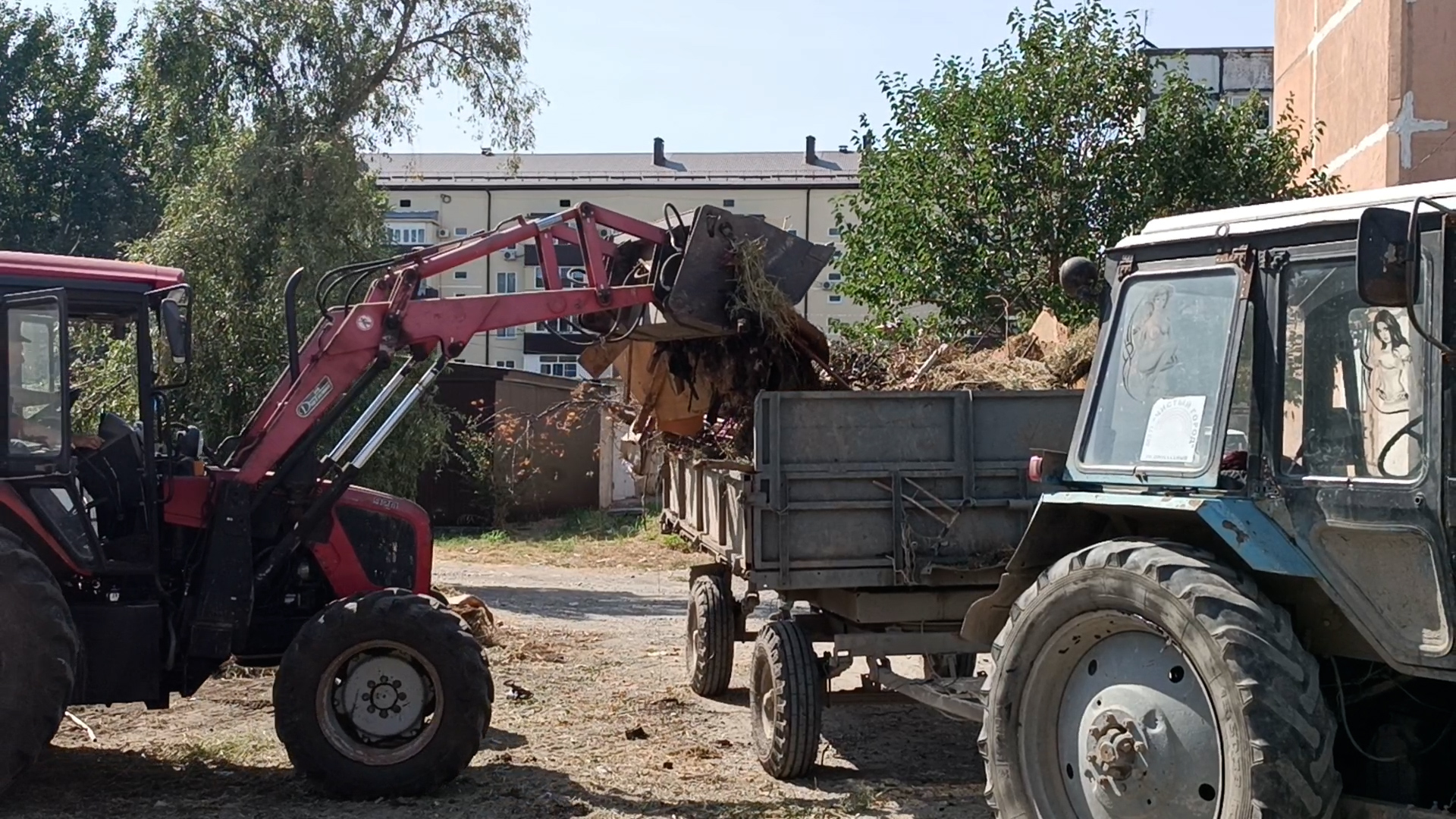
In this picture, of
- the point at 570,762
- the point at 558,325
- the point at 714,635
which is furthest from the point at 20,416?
the point at 714,635

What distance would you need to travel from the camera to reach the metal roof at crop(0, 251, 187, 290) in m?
7.12

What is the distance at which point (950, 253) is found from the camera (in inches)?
575

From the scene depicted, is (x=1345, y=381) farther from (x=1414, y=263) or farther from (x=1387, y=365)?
(x=1414, y=263)

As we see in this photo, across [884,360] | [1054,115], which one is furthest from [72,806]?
→ [1054,115]

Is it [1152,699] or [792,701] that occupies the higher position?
[1152,699]

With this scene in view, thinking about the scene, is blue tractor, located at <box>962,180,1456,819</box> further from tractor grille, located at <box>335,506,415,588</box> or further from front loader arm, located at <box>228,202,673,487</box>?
tractor grille, located at <box>335,506,415,588</box>

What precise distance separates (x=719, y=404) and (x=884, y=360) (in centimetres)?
107

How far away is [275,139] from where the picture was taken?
59.6 feet

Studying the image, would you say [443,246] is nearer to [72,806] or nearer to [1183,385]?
[72,806]

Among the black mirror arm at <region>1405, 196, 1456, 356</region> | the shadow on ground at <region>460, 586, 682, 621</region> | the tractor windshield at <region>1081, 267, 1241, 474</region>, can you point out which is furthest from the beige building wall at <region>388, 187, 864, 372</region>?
the black mirror arm at <region>1405, 196, 1456, 356</region>

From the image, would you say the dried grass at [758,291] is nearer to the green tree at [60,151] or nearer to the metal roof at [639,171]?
the green tree at [60,151]

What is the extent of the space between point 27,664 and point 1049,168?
1057cm

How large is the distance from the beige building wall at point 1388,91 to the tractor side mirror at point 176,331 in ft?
40.6

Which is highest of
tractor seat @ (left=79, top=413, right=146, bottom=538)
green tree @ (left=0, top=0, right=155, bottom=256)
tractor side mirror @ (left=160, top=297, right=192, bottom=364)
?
green tree @ (left=0, top=0, right=155, bottom=256)
